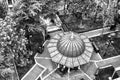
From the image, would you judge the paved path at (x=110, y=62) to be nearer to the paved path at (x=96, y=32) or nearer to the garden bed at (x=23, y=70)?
the paved path at (x=96, y=32)

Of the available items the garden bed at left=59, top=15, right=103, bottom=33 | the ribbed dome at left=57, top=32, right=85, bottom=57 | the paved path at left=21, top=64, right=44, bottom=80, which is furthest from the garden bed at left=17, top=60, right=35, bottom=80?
the garden bed at left=59, top=15, right=103, bottom=33

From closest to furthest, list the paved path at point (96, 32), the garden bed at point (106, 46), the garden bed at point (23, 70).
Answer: the garden bed at point (23, 70), the garden bed at point (106, 46), the paved path at point (96, 32)

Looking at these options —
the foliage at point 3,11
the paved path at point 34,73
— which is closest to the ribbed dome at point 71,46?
the paved path at point 34,73

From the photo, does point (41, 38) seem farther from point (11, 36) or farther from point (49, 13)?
point (11, 36)

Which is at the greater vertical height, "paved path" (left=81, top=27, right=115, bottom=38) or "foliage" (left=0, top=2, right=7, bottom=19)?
"foliage" (left=0, top=2, right=7, bottom=19)

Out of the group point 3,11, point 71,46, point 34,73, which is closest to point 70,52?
point 71,46

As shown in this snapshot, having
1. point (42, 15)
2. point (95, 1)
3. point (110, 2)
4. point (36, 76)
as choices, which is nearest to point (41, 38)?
point (42, 15)

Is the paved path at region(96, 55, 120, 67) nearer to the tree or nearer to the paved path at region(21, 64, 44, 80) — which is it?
the paved path at region(21, 64, 44, 80)
